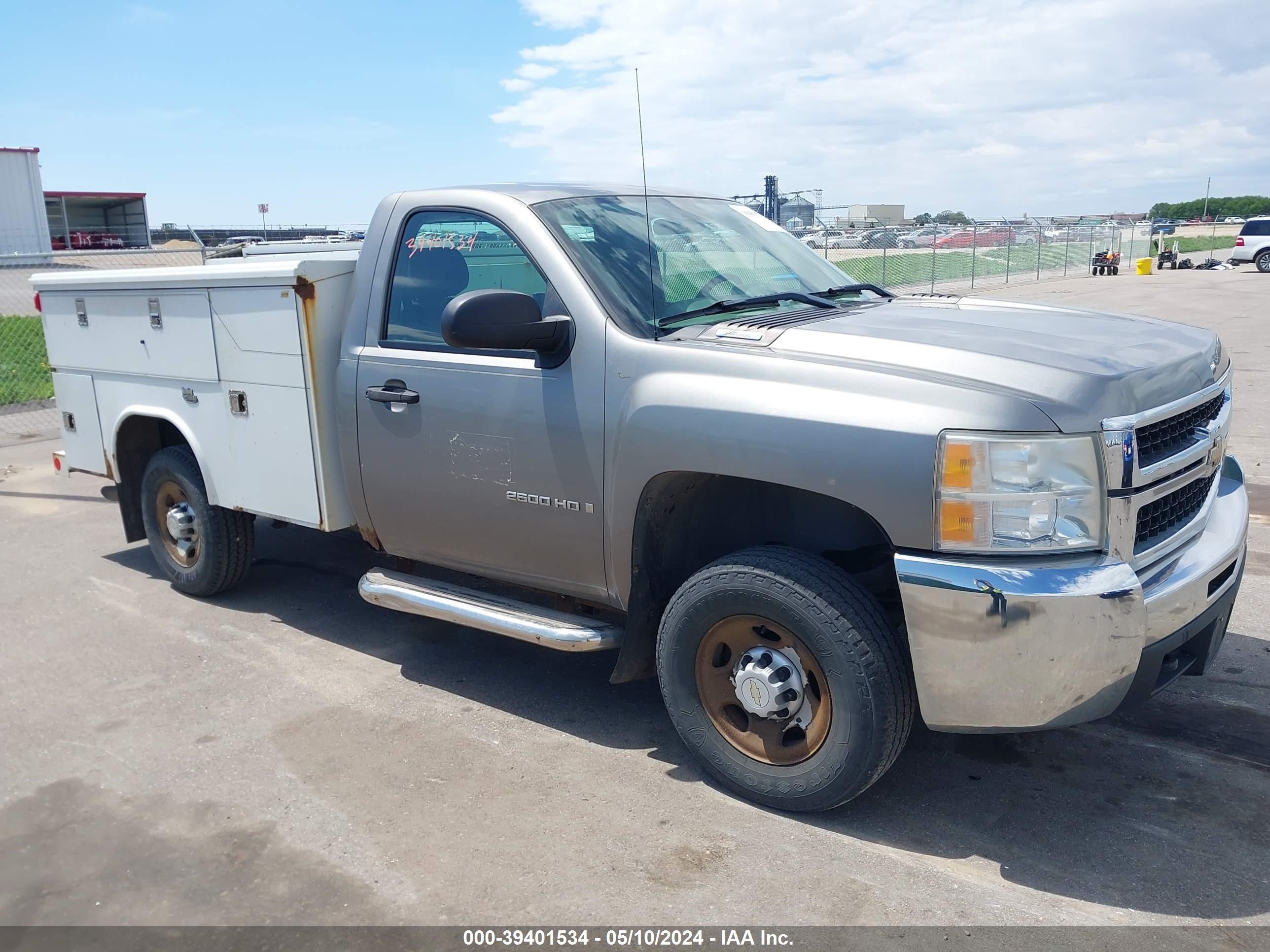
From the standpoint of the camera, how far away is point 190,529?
586cm

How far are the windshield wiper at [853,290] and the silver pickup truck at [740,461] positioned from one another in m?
0.02

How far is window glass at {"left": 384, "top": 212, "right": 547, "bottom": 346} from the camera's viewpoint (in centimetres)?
426

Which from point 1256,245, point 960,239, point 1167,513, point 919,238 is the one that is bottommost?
point 1256,245

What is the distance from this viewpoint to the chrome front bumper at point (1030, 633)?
9.77 feet

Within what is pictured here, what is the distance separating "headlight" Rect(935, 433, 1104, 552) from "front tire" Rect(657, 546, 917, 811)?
0.46 metres

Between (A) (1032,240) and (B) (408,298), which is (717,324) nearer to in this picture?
(B) (408,298)

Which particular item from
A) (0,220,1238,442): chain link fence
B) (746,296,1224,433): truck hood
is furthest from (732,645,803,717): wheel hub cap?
(0,220,1238,442): chain link fence

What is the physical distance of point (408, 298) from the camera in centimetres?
453

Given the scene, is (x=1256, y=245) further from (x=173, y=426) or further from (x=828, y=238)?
(x=173, y=426)

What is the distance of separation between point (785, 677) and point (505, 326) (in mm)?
1505

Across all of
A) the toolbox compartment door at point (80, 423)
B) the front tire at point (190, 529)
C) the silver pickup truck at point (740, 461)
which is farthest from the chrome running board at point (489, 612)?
the toolbox compartment door at point (80, 423)

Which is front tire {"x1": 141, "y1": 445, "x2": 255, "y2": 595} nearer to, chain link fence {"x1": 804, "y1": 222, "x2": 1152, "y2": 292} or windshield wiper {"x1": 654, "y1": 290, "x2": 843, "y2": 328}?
windshield wiper {"x1": 654, "y1": 290, "x2": 843, "y2": 328}

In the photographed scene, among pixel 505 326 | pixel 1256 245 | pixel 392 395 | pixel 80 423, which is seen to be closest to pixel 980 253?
pixel 1256 245

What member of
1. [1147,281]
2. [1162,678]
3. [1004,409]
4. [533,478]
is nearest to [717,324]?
[533,478]
